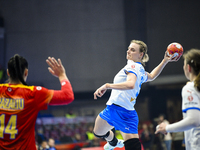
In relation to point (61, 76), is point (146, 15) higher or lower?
higher

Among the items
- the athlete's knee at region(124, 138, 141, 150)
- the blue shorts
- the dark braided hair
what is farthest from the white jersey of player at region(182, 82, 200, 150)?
the dark braided hair

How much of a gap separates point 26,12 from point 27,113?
11706 mm

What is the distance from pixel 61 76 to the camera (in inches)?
90.7

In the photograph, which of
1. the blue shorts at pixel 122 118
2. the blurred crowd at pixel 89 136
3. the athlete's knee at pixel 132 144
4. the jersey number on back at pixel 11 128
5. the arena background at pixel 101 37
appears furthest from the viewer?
the arena background at pixel 101 37

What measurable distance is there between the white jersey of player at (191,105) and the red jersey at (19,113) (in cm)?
122

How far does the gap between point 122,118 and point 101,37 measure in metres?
10.1

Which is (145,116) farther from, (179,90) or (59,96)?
(59,96)

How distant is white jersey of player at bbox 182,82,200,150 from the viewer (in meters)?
2.07

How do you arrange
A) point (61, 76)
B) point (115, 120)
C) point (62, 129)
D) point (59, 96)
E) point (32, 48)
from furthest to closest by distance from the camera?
point (32, 48) < point (62, 129) < point (115, 120) < point (61, 76) < point (59, 96)

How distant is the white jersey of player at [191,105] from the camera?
6.80 ft

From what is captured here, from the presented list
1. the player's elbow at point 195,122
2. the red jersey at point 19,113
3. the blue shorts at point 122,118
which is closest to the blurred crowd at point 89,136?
the blue shorts at point 122,118

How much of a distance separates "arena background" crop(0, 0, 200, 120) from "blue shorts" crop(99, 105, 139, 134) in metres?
9.45

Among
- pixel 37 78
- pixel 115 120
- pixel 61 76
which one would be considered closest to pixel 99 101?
pixel 37 78

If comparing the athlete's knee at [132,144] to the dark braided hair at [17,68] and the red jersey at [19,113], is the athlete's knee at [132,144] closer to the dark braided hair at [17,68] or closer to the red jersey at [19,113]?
the red jersey at [19,113]
